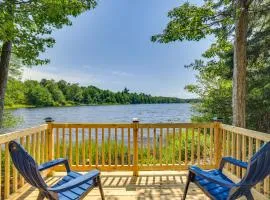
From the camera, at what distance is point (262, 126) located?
335 inches

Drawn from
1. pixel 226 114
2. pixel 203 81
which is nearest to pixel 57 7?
pixel 226 114

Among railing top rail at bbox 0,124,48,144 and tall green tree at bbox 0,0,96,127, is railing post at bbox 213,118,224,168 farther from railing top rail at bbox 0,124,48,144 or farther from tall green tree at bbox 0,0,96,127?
tall green tree at bbox 0,0,96,127

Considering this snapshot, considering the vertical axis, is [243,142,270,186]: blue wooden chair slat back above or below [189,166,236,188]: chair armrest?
above

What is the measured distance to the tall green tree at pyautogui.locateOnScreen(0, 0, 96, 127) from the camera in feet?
16.8

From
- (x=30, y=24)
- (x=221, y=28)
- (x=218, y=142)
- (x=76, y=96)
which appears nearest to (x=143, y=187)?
(x=218, y=142)

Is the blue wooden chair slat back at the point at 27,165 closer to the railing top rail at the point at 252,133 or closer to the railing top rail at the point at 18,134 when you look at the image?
the railing top rail at the point at 18,134

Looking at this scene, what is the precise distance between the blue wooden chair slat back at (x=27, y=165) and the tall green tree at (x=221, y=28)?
145 inches

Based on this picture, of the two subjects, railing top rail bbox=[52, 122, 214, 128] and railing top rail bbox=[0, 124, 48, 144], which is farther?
railing top rail bbox=[52, 122, 214, 128]

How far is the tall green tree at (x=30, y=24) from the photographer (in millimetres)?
5125

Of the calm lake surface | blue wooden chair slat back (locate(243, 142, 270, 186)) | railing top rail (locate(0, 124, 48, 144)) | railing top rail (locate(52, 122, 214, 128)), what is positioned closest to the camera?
blue wooden chair slat back (locate(243, 142, 270, 186))

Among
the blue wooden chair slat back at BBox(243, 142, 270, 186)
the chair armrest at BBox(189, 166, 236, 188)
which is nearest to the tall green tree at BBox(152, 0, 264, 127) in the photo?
the chair armrest at BBox(189, 166, 236, 188)

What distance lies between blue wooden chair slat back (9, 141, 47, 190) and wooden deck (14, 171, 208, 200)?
138cm

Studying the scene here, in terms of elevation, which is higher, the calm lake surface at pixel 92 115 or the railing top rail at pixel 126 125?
the railing top rail at pixel 126 125

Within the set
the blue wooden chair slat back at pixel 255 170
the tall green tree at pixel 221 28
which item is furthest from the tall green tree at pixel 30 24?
the blue wooden chair slat back at pixel 255 170
